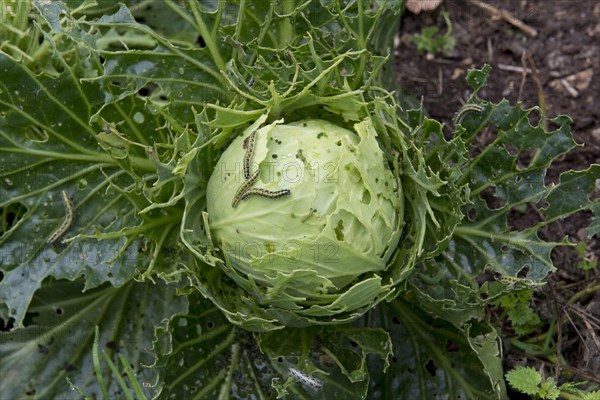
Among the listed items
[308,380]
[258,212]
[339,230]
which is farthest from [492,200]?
[258,212]

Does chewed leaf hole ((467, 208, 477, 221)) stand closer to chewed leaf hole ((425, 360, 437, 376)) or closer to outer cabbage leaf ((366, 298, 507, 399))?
outer cabbage leaf ((366, 298, 507, 399))

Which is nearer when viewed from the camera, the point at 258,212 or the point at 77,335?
the point at 258,212

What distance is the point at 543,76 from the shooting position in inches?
172

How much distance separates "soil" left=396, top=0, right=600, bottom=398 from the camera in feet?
12.2

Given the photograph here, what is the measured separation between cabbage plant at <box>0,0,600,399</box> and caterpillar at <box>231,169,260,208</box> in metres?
0.01

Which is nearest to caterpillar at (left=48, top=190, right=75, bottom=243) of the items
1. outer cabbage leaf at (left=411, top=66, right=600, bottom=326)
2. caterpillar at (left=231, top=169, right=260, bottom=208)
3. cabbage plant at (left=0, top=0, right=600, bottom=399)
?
cabbage plant at (left=0, top=0, right=600, bottom=399)

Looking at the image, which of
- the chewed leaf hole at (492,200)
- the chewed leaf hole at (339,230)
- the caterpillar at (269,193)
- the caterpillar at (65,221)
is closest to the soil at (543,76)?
the chewed leaf hole at (492,200)

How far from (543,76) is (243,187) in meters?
2.55

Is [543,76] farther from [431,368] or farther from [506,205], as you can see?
[431,368]

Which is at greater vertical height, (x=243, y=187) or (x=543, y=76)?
(x=243, y=187)

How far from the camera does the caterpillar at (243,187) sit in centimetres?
255

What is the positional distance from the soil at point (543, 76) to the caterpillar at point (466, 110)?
1.06 m

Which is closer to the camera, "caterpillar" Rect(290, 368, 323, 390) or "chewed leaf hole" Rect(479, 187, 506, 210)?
"caterpillar" Rect(290, 368, 323, 390)

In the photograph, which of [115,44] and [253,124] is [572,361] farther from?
[115,44]
